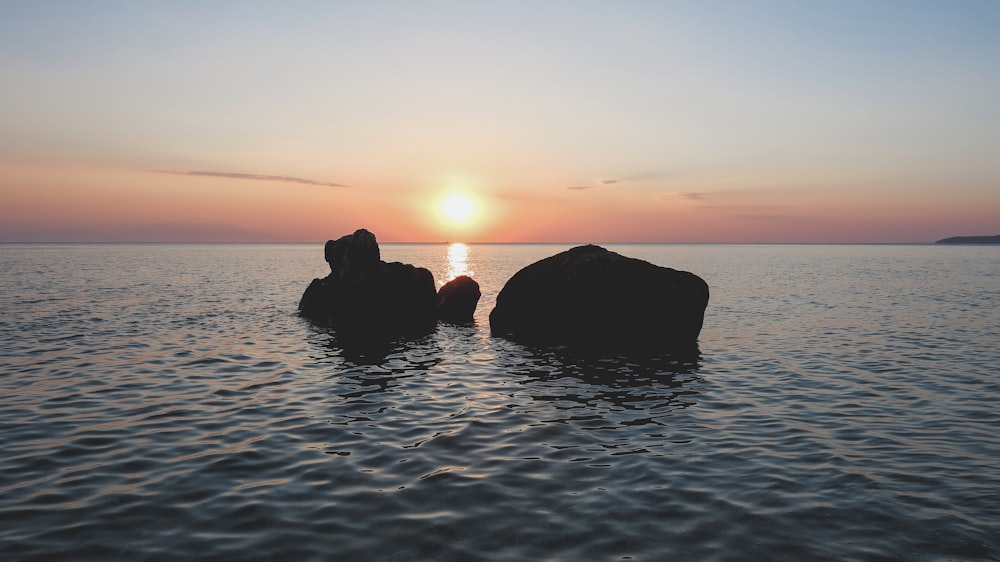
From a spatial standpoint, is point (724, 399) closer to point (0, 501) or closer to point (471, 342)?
point (471, 342)

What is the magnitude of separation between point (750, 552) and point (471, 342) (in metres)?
19.3

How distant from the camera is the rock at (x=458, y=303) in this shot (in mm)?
34000

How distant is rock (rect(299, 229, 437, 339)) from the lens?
33594mm

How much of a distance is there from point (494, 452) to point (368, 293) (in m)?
23.7

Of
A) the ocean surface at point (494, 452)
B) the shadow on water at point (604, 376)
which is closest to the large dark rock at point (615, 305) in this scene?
the shadow on water at point (604, 376)

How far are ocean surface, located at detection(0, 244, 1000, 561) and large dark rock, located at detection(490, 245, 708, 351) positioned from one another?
277cm

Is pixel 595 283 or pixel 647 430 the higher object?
pixel 595 283

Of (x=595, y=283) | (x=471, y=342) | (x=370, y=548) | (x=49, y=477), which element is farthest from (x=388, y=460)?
(x=595, y=283)

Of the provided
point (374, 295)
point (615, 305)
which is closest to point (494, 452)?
point (615, 305)

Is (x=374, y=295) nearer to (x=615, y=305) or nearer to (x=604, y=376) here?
(x=615, y=305)

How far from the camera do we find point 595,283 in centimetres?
2681

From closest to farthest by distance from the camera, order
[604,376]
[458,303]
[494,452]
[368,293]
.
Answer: [494,452] < [604,376] < [368,293] < [458,303]

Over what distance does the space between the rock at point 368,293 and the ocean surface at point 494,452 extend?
952cm

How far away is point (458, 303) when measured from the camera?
112 ft
